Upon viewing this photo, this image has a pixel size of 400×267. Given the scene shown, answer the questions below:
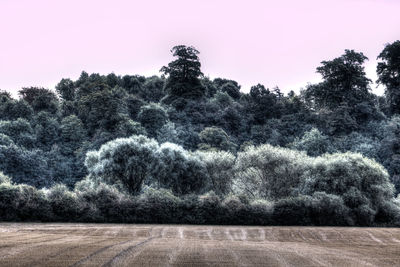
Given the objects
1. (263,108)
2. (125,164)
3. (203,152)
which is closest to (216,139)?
(203,152)

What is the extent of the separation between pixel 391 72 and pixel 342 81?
1075 centimetres

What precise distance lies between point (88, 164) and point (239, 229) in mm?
36554

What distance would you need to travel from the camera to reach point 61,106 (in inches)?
4961

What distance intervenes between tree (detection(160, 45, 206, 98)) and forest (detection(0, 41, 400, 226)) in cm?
28

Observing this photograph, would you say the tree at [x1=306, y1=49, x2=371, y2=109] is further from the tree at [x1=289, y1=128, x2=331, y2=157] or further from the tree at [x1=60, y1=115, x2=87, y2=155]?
the tree at [x1=60, y1=115, x2=87, y2=155]

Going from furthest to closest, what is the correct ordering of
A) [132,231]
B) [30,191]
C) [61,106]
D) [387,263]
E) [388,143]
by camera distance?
[61,106] → [388,143] → [30,191] → [132,231] → [387,263]

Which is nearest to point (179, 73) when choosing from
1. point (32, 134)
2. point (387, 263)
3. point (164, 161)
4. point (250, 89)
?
point (250, 89)

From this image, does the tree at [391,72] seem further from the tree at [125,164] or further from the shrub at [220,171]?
the tree at [125,164]

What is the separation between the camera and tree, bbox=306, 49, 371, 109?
107956 millimetres

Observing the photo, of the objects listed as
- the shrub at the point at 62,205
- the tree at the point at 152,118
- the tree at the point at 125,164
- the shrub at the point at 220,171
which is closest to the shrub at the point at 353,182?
the shrub at the point at 220,171

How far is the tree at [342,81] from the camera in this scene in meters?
108

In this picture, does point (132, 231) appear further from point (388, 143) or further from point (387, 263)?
point (388, 143)

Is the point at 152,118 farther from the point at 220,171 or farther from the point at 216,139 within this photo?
the point at 220,171

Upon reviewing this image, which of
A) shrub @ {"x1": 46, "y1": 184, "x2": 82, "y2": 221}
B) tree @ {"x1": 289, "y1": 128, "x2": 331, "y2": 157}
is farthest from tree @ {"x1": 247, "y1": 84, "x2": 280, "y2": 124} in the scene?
shrub @ {"x1": 46, "y1": 184, "x2": 82, "y2": 221}
